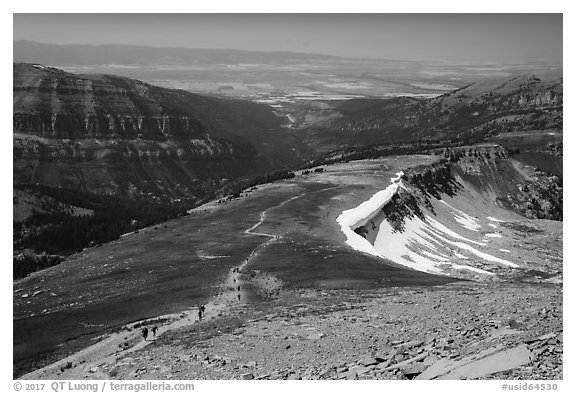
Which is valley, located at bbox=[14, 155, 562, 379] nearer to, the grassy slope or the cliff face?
the grassy slope

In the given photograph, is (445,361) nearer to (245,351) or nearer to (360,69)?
(245,351)

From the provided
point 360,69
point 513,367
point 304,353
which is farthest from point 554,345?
point 360,69

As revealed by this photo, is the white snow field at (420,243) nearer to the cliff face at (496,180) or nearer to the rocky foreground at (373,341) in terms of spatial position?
the cliff face at (496,180)

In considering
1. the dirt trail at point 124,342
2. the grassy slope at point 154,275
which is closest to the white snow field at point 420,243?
the grassy slope at point 154,275

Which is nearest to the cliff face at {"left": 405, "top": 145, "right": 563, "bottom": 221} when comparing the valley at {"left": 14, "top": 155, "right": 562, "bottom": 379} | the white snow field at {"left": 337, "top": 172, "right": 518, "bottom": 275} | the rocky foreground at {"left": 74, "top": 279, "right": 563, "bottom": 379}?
the white snow field at {"left": 337, "top": 172, "right": 518, "bottom": 275}

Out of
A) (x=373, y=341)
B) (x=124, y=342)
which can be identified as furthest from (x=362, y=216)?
(x=373, y=341)

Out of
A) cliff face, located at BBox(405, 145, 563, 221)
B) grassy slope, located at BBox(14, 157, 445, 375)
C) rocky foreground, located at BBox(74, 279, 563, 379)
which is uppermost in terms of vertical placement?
rocky foreground, located at BBox(74, 279, 563, 379)
